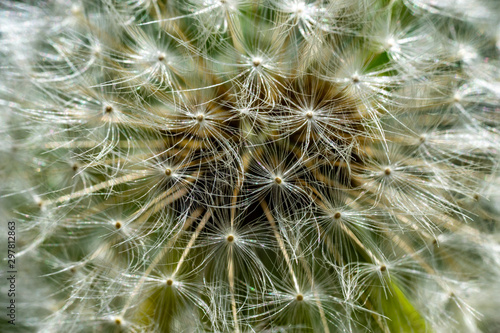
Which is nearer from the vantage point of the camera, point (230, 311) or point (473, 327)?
point (230, 311)

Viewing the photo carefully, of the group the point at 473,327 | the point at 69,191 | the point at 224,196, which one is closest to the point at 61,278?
the point at 69,191

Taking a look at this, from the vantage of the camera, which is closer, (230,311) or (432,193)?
(230,311)

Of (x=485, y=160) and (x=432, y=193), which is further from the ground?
(x=485, y=160)

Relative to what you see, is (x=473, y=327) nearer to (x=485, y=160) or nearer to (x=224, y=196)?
(x=485, y=160)

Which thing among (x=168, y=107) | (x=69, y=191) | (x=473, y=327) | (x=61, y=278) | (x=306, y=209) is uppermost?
(x=168, y=107)

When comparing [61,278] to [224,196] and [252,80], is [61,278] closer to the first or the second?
[224,196]

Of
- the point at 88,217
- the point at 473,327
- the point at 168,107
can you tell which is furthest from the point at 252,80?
the point at 473,327

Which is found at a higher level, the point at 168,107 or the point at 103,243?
the point at 168,107
